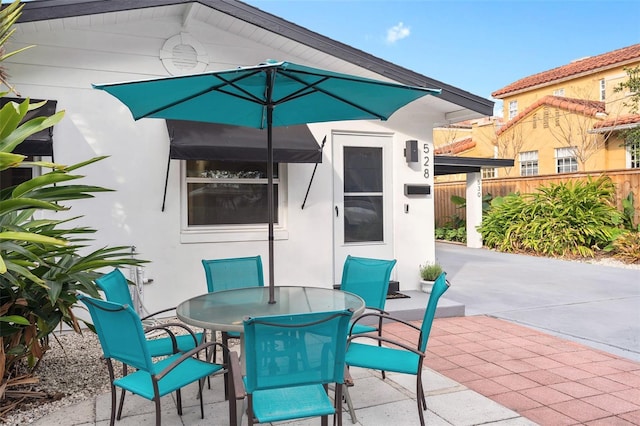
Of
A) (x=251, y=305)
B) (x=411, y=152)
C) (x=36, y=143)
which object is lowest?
(x=251, y=305)

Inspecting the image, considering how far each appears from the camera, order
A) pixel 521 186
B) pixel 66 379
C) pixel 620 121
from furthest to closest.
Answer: pixel 620 121 < pixel 521 186 < pixel 66 379

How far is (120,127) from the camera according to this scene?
6020 mm

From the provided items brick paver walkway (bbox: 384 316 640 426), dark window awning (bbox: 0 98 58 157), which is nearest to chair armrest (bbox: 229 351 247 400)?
brick paver walkway (bbox: 384 316 640 426)

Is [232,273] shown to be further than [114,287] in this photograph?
Yes

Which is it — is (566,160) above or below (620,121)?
below

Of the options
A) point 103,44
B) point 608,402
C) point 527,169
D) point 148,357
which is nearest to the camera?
point 148,357

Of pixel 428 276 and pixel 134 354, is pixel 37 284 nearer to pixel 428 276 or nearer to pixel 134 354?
pixel 134 354

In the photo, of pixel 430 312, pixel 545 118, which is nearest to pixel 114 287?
pixel 430 312

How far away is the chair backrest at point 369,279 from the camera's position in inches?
180

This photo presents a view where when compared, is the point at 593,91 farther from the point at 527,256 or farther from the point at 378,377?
the point at 378,377

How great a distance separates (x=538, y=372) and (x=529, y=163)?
20332 mm

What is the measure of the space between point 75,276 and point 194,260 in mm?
2491

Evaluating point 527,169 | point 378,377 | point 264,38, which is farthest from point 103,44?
point 527,169

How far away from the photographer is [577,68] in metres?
21.9
